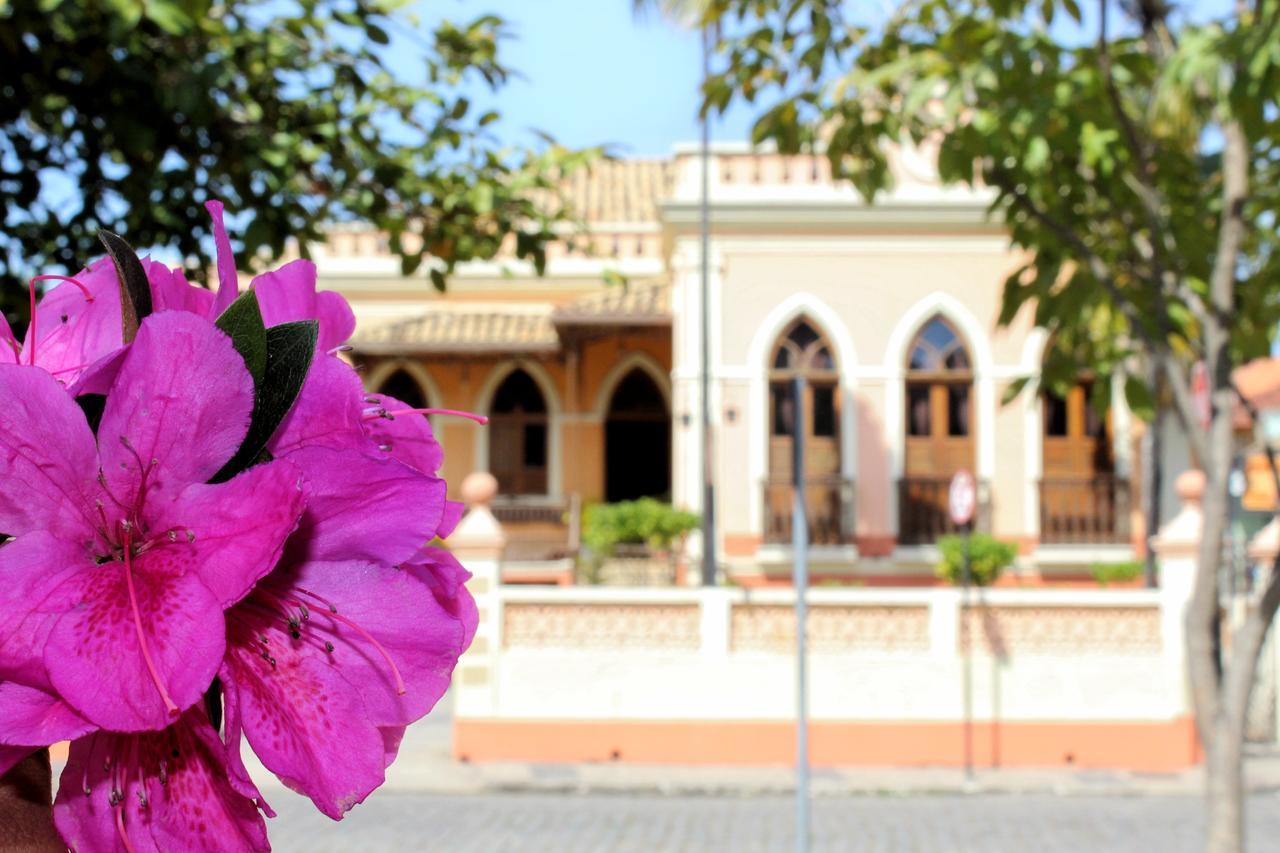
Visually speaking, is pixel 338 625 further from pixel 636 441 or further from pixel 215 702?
pixel 636 441

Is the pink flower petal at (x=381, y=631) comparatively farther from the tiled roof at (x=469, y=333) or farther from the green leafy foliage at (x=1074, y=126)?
the tiled roof at (x=469, y=333)

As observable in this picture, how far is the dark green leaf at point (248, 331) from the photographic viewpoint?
462 mm

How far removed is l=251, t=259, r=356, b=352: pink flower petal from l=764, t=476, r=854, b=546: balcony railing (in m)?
17.4

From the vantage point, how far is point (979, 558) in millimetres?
16750

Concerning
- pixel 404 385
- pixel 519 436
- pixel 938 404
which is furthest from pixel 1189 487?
pixel 404 385

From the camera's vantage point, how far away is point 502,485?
21.0 metres

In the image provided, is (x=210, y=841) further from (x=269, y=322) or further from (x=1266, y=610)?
(x=1266, y=610)

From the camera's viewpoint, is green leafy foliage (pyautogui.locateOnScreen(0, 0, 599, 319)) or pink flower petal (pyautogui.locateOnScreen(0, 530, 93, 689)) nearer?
pink flower petal (pyautogui.locateOnScreen(0, 530, 93, 689))

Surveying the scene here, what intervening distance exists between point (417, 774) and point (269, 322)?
974cm

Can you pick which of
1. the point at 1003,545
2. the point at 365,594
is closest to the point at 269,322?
the point at 365,594

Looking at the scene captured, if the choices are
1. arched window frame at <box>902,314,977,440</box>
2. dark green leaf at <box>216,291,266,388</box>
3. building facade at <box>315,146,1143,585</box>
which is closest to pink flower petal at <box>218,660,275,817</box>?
dark green leaf at <box>216,291,266,388</box>

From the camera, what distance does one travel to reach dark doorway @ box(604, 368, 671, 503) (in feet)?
70.4

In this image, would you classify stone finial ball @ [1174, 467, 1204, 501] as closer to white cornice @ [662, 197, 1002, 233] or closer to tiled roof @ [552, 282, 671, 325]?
white cornice @ [662, 197, 1002, 233]

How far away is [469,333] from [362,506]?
2029 cm
